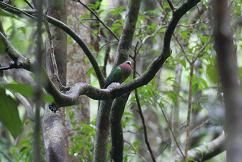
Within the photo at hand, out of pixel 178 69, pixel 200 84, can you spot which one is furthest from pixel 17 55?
pixel 178 69

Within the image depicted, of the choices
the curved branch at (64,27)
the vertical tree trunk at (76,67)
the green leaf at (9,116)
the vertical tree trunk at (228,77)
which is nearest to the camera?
the vertical tree trunk at (228,77)

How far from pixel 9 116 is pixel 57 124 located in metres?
2.24

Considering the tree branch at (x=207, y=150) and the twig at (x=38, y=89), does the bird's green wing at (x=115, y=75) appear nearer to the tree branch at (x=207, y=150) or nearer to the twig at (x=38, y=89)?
the tree branch at (x=207, y=150)

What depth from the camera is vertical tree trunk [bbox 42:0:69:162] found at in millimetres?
3123

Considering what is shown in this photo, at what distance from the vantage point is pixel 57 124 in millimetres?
3236

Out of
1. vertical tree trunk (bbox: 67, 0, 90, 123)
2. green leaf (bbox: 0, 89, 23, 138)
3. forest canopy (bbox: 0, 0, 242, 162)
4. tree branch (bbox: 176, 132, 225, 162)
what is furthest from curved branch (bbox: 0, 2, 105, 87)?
tree branch (bbox: 176, 132, 225, 162)

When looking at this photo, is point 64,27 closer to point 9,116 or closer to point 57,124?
point 57,124

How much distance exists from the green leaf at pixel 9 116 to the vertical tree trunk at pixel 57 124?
2.07 metres

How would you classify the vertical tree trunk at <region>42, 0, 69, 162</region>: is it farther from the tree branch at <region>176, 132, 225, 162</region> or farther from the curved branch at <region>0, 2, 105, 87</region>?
the tree branch at <region>176, 132, 225, 162</region>

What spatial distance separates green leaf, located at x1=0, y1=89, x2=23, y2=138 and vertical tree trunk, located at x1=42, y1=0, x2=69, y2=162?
6.79ft

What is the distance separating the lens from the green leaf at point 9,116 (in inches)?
39.6

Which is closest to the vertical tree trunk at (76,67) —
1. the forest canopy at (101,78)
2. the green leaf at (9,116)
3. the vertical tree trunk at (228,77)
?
the forest canopy at (101,78)

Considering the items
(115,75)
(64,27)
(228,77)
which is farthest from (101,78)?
(228,77)

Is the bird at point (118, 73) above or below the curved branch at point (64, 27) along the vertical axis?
below
